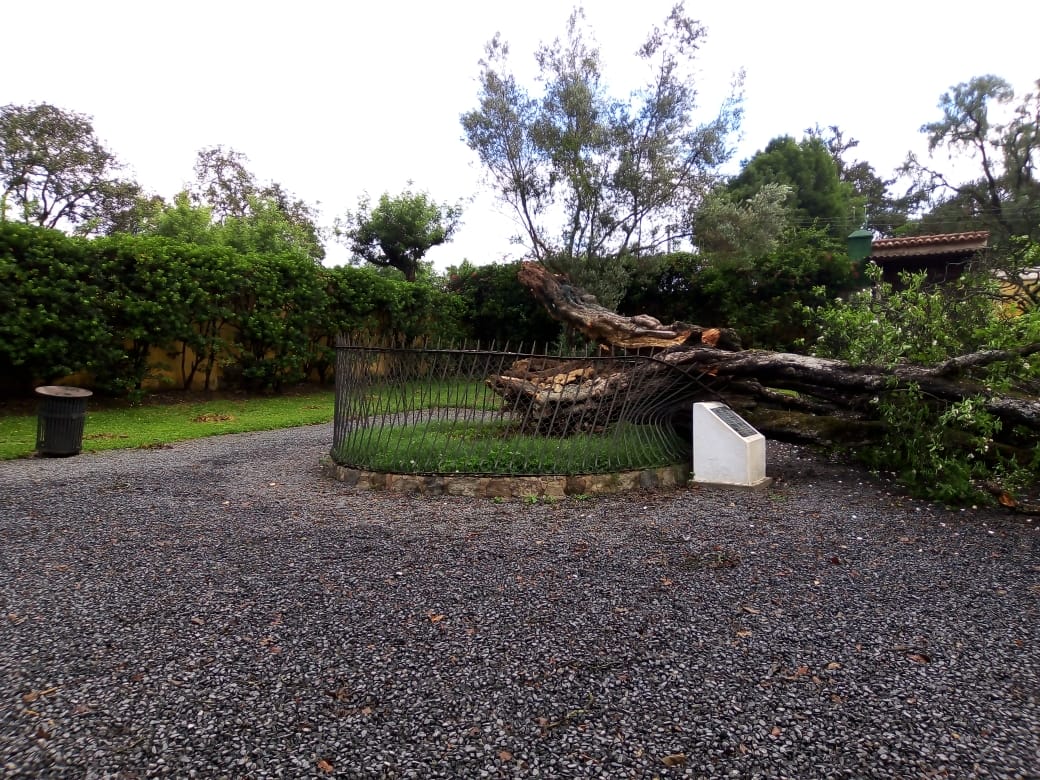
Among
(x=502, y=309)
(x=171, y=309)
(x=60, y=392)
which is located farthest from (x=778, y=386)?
(x=502, y=309)

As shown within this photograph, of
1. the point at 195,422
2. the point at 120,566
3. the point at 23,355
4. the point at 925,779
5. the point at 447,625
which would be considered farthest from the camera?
the point at 195,422

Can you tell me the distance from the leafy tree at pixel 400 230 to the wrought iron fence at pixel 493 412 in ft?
46.9

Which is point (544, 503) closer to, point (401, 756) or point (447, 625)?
point (447, 625)

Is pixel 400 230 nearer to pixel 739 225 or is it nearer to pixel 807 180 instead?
pixel 739 225

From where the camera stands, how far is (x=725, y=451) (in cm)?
521

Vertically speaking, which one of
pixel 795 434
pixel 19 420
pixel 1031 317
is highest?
pixel 1031 317

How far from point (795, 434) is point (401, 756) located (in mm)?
5194

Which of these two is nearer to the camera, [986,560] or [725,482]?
Answer: [986,560]

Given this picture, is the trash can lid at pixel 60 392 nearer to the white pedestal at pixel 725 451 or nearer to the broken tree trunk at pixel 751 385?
the broken tree trunk at pixel 751 385

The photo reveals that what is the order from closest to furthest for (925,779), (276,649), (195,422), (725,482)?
(925,779) → (276,649) → (725,482) → (195,422)

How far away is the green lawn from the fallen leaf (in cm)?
734

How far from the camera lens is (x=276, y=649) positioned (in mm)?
2350

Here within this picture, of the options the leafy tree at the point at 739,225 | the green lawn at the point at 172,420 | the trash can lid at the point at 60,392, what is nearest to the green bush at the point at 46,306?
the green lawn at the point at 172,420

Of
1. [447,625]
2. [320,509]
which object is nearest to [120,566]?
[320,509]
